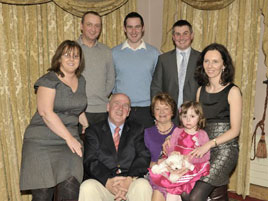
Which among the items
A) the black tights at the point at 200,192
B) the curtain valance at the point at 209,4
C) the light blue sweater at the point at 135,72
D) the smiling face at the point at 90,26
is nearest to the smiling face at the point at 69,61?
the smiling face at the point at 90,26

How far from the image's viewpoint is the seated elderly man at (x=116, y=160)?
8.83 ft

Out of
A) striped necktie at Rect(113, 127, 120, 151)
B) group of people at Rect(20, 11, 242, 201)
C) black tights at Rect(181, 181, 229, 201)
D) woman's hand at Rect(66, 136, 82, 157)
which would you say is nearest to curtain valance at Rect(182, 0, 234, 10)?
group of people at Rect(20, 11, 242, 201)

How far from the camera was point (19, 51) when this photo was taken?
3.44 metres

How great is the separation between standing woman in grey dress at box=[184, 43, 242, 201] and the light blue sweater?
835mm

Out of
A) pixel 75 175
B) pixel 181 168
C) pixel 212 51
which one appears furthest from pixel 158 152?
pixel 212 51

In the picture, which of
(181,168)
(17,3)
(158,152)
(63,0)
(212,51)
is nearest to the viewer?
(181,168)

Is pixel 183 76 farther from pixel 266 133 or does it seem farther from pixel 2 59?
pixel 2 59

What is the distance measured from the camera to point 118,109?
295 cm

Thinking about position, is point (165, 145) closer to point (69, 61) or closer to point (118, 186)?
point (118, 186)

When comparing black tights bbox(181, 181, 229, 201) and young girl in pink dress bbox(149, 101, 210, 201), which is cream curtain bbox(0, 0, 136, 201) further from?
black tights bbox(181, 181, 229, 201)

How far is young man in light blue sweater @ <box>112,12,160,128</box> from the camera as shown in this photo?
3555 mm

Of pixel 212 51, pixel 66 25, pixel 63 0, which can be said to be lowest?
pixel 212 51

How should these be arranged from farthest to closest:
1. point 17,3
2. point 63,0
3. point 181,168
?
point 63,0
point 17,3
point 181,168

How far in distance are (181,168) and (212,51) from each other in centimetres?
104
